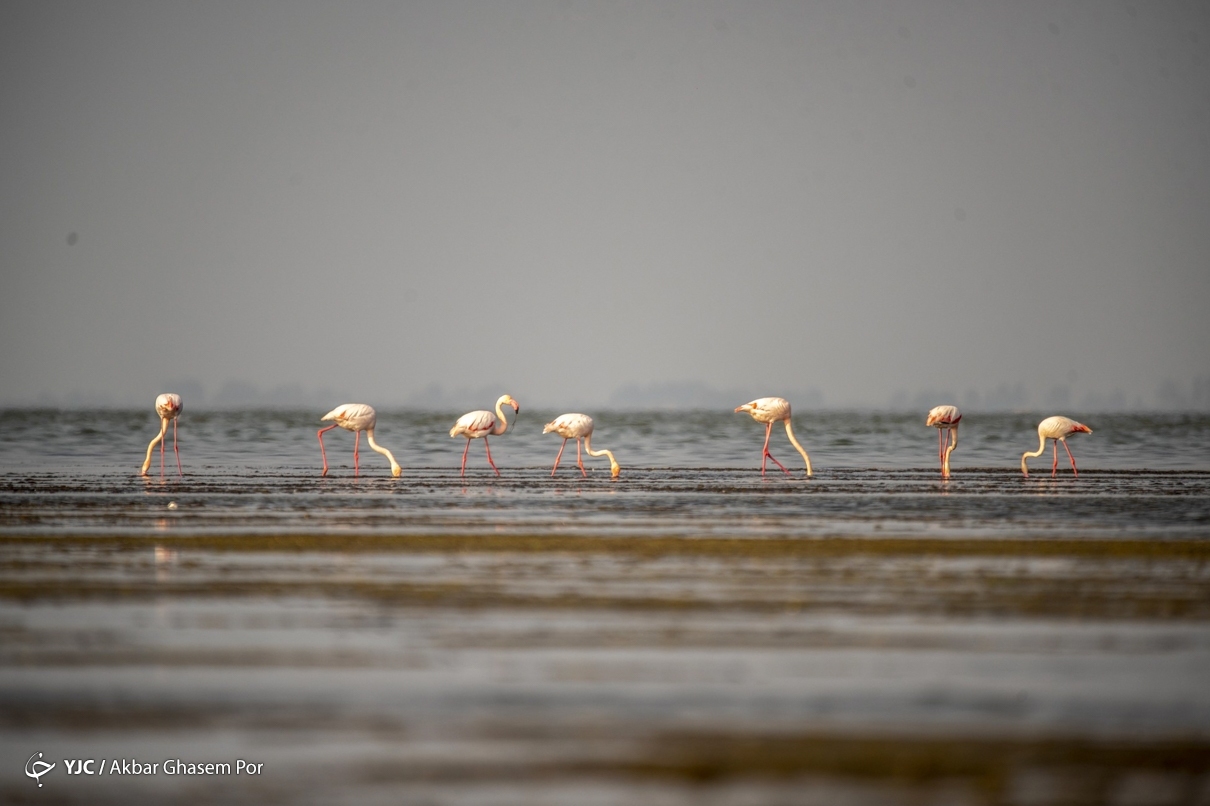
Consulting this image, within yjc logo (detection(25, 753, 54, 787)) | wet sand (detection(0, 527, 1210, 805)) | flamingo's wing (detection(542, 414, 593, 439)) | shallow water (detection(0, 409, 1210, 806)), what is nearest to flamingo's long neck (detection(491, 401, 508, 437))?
flamingo's wing (detection(542, 414, 593, 439))

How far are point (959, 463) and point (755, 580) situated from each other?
21.3 meters

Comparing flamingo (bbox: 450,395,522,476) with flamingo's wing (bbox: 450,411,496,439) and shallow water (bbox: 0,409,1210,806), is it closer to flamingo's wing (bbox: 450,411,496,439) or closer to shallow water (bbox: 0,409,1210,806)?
flamingo's wing (bbox: 450,411,496,439)

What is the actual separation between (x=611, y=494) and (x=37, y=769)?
14.3 metres

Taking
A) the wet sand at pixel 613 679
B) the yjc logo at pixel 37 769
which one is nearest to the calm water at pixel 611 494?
the wet sand at pixel 613 679

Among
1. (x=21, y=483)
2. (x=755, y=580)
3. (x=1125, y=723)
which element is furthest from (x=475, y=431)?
(x=1125, y=723)

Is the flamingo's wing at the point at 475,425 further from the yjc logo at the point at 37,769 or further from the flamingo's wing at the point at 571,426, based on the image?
the yjc logo at the point at 37,769

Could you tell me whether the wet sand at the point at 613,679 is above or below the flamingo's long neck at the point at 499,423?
below

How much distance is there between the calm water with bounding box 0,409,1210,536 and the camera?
1452 centimetres

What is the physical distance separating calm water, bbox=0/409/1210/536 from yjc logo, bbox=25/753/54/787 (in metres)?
8.34

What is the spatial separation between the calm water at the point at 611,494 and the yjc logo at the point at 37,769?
27.4 feet

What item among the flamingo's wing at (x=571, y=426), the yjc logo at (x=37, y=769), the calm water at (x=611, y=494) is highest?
the flamingo's wing at (x=571, y=426)

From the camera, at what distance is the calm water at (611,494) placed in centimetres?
1452

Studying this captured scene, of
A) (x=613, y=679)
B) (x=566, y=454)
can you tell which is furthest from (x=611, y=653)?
(x=566, y=454)

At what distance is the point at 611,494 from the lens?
19.4m
